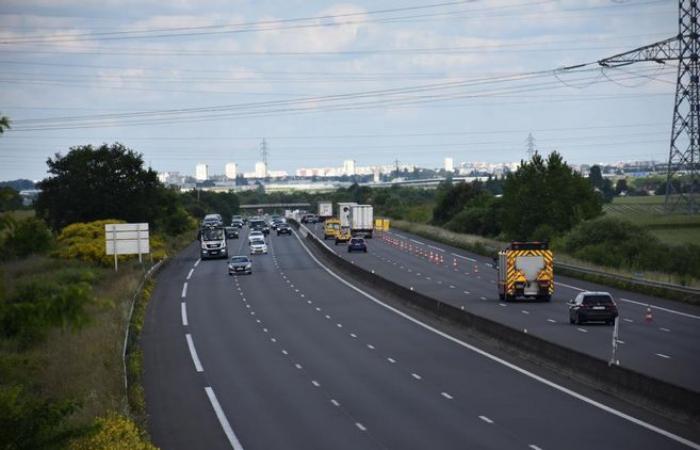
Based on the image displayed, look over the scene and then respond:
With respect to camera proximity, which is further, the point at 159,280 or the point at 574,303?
the point at 159,280

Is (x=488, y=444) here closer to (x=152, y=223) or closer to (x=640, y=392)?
(x=640, y=392)

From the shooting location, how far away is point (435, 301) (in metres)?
51.7

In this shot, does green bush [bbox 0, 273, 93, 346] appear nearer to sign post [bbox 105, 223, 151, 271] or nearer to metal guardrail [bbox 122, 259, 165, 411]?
metal guardrail [bbox 122, 259, 165, 411]

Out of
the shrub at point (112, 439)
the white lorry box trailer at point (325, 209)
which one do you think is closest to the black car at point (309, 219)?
the white lorry box trailer at point (325, 209)

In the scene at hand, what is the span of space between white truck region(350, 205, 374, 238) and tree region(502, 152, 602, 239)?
1578cm

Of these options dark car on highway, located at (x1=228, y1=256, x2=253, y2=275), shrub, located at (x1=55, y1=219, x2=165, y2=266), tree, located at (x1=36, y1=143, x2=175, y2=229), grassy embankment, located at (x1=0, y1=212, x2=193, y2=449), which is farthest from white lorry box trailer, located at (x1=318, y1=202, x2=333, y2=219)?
grassy embankment, located at (x1=0, y1=212, x2=193, y2=449)

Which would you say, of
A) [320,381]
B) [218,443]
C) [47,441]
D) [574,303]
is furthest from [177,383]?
[47,441]

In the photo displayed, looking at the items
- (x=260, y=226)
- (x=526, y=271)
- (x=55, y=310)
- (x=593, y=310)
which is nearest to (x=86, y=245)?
(x=526, y=271)

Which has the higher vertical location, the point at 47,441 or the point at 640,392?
the point at 47,441

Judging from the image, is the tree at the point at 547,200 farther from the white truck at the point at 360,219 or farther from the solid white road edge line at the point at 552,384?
the solid white road edge line at the point at 552,384

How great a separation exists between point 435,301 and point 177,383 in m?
18.4

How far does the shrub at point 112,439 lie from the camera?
19656 millimetres

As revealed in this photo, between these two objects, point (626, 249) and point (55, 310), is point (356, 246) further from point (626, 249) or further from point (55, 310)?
point (55, 310)

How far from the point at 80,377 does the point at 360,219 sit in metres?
86.6
